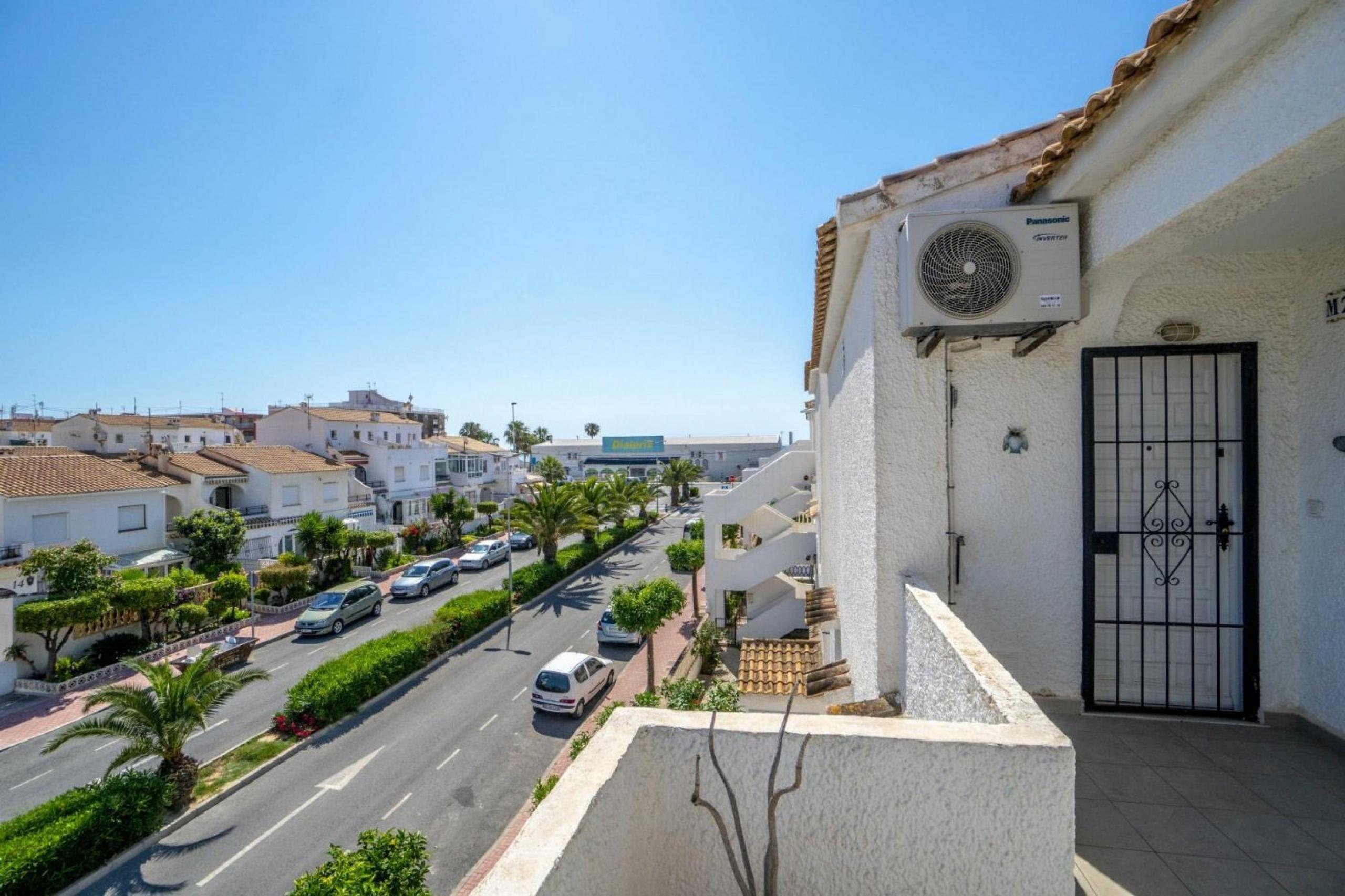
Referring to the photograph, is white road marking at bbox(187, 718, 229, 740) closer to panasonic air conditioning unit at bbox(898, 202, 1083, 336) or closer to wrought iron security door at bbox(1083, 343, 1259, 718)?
panasonic air conditioning unit at bbox(898, 202, 1083, 336)

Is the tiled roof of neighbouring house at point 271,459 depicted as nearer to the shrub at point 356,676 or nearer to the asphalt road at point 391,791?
the shrub at point 356,676

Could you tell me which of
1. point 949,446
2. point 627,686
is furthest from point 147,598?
point 949,446

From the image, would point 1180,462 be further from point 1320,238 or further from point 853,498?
point 853,498

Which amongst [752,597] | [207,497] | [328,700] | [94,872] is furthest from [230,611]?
[752,597]

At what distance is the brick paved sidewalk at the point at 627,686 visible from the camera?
8.20 meters

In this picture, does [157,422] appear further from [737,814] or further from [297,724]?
[737,814]

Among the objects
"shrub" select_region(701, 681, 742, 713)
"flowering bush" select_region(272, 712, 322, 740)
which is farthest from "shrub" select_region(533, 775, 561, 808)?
"flowering bush" select_region(272, 712, 322, 740)

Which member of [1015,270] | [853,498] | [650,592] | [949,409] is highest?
[1015,270]

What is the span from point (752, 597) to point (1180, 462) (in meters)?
15.2

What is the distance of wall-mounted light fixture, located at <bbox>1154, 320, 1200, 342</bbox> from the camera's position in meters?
3.88

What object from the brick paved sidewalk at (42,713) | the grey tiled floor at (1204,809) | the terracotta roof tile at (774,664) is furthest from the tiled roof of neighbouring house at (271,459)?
the grey tiled floor at (1204,809)

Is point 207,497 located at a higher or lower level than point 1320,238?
lower

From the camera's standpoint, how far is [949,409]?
396 centimetres

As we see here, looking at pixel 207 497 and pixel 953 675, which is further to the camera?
pixel 207 497
